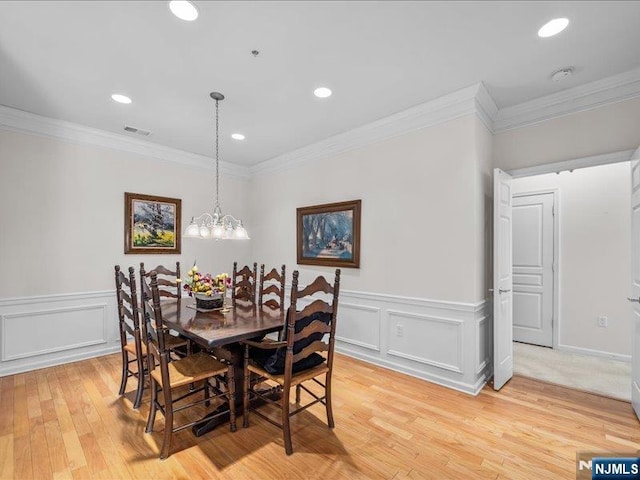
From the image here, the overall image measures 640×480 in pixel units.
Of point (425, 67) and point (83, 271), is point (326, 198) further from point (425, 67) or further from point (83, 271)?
point (83, 271)

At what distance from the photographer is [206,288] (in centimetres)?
284

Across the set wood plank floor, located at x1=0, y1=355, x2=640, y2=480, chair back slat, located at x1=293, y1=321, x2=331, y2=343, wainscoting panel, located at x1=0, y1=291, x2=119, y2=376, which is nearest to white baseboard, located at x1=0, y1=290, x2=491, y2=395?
wainscoting panel, located at x1=0, y1=291, x2=119, y2=376

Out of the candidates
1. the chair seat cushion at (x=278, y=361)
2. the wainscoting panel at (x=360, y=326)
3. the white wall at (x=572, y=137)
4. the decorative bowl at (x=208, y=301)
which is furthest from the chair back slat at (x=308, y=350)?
the white wall at (x=572, y=137)

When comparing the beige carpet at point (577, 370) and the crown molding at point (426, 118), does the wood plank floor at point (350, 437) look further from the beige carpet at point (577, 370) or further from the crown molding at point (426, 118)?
→ the crown molding at point (426, 118)

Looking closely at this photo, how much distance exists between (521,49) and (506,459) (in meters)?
2.82

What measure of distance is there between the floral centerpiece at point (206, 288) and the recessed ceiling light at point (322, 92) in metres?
1.95

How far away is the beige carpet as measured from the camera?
3.01 metres

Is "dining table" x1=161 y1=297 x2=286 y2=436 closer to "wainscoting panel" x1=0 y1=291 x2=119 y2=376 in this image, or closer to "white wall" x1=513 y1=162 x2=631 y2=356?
"wainscoting panel" x1=0 y1=291 x2=119 y2=376

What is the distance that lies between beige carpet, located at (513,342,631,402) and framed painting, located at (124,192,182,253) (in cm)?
468

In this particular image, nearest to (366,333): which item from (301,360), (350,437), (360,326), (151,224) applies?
(360,326)

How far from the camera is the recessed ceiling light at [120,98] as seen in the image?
2949mm

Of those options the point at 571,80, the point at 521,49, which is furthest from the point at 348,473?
the point at 571,80

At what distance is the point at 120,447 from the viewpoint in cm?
207

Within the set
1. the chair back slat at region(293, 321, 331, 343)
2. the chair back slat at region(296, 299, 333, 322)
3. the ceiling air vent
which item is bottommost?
the chair back slat at region(293, 321, 331, 343)
